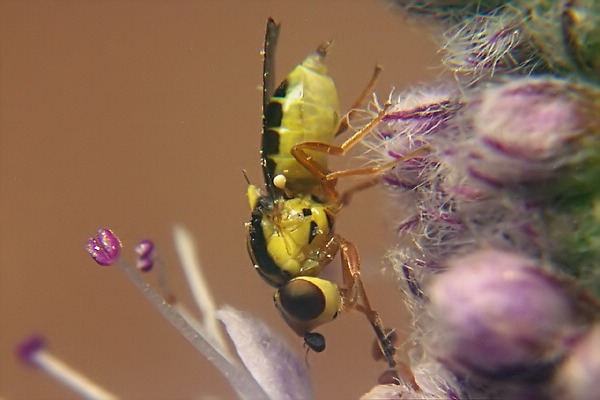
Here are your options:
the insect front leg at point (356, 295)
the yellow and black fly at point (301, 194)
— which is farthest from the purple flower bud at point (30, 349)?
the insect front leg at point (356, 295)

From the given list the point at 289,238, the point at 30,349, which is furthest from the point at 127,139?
the point at 289,238

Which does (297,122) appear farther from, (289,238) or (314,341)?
(314,341)

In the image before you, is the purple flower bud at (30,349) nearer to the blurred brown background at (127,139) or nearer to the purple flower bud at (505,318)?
the purple flower bud at (505,318)

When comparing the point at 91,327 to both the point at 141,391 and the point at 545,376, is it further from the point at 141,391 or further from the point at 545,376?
the point at 545,376

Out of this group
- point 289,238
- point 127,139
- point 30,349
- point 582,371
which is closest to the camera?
point 582,371

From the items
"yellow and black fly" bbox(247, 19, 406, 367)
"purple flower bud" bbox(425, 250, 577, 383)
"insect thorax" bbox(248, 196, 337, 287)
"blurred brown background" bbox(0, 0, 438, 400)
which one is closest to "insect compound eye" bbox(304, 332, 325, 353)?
"yellow and black fly" bbox(247, 19, 406, 367)

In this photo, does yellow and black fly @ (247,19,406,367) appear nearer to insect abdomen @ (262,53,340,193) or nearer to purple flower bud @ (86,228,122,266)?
insect abdomen @ (262,53,340,193)
